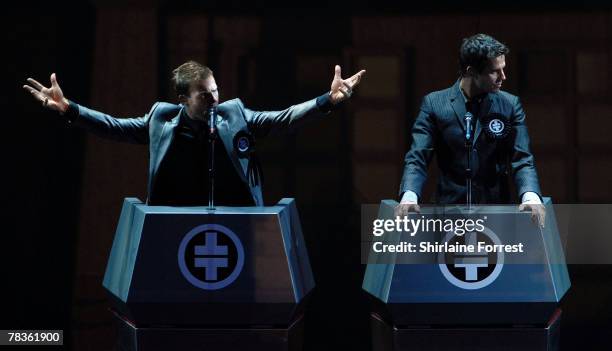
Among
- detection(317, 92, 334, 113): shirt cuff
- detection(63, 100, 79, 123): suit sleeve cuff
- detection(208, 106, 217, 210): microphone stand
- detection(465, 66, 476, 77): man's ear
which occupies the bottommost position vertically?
detection(208, 106, 217, 210): microphone stand

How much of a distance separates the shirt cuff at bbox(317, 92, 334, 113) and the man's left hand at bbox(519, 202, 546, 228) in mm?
850

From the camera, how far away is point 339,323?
5.28 metres

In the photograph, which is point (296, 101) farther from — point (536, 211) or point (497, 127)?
point (536, 211)

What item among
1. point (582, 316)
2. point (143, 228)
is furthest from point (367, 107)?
point (143, 228)

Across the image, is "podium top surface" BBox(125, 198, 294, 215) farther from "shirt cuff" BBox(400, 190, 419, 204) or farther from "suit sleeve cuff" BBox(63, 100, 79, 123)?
"suit sleeve cuff" BBox(63, 100, 79, 123)

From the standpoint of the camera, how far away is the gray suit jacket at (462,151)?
389 centimetres

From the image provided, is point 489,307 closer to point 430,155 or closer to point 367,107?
point 430,155

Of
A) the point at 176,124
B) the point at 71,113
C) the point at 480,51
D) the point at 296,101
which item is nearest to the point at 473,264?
the point at 480,51

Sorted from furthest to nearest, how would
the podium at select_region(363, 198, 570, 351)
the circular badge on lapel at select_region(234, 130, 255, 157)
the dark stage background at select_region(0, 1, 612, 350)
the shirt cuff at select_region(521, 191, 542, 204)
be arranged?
the dark stage background at select_region(0, 1, 612, 350), the circular badge on lapel at select_region(234, 130, 255, 157), the shirt cuff at select_region(521, 191, 542, 204), the podium at select_region(363, 198, 570, 351)

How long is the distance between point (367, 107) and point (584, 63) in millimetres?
1022

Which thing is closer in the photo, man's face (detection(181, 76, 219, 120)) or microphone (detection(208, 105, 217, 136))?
microphone (detection(208, 105, 217, 136))

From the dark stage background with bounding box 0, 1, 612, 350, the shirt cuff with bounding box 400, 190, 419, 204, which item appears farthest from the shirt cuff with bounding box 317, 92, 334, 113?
the dark stage background with bounding box 0, 1, 612, 350

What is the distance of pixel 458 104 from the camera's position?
4051 mm

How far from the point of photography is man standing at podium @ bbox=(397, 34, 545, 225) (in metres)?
3.90
